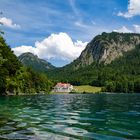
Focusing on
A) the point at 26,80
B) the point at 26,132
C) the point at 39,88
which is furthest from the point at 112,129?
the point at 39,88

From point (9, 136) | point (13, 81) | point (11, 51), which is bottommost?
point (9, 136)

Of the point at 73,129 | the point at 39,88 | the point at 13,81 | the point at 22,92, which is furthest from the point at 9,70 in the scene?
the point at 73,129

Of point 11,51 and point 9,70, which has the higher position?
point 11,51

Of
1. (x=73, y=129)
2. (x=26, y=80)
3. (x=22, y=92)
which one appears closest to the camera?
(x=73, y=129)

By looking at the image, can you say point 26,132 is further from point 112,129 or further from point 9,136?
point 112,129

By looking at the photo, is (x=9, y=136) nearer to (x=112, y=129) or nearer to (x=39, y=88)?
(x=112, y=129)

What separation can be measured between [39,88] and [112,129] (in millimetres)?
167561

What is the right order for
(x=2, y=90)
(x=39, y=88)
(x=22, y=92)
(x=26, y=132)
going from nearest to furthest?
(x=26, y=132), (x=2, y=90), (x=22, y=92), (x=39, y=88)

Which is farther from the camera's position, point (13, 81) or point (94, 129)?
point (13, 81)

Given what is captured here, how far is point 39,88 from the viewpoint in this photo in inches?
7564

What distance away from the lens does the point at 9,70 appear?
137 meters

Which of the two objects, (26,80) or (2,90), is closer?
(2,90)

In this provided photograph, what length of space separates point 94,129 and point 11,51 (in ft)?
415

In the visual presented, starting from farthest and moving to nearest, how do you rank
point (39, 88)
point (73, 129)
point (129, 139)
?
point (39, 88), point (73, 129), point (129, 139)
